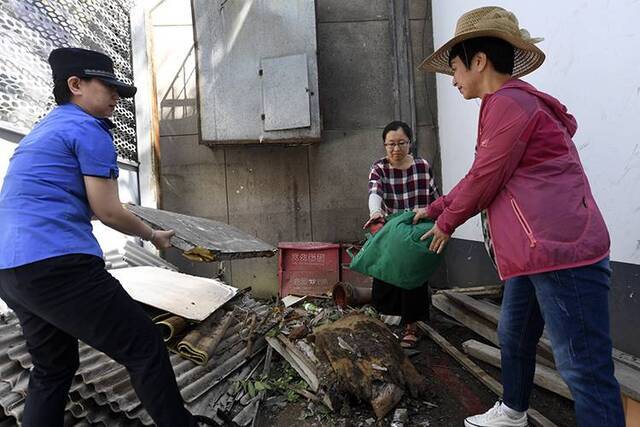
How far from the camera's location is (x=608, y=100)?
263cm

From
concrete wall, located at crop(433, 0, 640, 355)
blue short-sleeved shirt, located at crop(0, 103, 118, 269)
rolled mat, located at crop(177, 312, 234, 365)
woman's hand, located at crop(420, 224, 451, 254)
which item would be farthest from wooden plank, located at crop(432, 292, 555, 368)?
blue short-sleeved shirt, located at crop(0, 103, 118, 269)

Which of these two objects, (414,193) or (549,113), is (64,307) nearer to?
(549,113)

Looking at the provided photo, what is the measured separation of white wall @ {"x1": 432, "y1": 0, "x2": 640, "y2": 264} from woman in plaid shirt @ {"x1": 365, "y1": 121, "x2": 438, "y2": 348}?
122 cm

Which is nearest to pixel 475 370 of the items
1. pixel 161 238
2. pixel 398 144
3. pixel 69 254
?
pixel 398 144

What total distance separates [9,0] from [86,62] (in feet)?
7.99

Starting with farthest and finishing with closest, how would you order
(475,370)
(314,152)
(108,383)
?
(314,152) → (475,370) → (108,383)

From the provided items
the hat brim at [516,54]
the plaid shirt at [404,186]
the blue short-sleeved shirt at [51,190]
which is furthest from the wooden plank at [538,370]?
the blue short-sleeved shirt at [51,190]

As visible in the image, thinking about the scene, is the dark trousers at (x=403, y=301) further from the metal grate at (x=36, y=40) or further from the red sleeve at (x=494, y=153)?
the metal grate at (x=36, y=40)

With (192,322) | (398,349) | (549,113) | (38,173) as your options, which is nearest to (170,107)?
→ (192,322)

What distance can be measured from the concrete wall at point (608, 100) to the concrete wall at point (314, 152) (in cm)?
219

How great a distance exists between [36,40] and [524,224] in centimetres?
438

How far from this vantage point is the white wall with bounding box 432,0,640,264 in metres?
2.46

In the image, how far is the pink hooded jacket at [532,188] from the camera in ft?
4.97

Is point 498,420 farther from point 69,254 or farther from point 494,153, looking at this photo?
point 69,254
